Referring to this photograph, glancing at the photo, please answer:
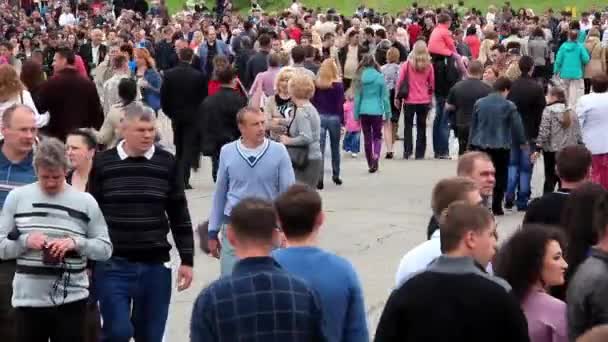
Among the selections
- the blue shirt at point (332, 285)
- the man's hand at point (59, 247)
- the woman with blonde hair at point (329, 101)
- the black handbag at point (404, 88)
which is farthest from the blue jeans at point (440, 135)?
the blue shirt at point (332, 285)

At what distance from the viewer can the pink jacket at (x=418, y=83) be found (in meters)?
19.6

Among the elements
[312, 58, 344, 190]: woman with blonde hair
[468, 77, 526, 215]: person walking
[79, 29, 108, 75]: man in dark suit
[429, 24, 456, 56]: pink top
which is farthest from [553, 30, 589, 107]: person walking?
[468, 77, 526, 215]: person walking

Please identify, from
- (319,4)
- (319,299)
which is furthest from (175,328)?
(319,4)

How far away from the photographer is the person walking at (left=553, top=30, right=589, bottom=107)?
1046 inches

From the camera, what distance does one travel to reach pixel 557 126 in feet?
48.6

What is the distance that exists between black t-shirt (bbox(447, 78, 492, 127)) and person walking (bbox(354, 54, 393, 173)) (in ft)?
4.47

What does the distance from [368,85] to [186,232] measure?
10540 millimetres

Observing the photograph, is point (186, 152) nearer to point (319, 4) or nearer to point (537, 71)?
point (537, 71)

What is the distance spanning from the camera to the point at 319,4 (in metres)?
57.2

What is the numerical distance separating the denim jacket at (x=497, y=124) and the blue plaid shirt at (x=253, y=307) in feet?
32.5

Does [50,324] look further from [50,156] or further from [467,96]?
[467,96]

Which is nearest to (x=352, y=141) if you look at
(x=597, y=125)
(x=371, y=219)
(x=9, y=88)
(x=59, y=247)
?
(x=371, y=219)

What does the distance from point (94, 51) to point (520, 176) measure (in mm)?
14071

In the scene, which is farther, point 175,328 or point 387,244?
point 387,244
